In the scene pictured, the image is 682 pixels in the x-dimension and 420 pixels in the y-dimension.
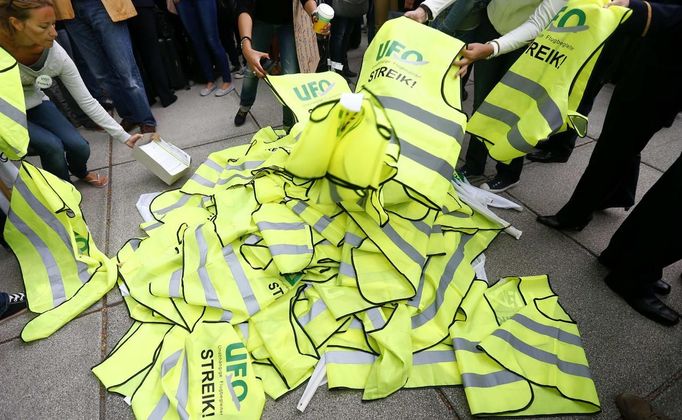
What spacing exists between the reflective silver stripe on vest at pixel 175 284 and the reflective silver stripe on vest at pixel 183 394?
1.15 feet

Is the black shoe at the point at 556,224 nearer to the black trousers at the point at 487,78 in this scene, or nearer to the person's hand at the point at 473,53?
the black trousers at the point at 487,78

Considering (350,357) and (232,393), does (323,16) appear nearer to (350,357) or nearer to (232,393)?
(350,357)

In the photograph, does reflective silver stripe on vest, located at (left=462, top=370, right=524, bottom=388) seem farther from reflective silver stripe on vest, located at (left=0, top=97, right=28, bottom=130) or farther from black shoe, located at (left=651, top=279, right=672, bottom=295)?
reflective silver stripe on vest, located at (left=0, top=97, right=28, bottom=130)

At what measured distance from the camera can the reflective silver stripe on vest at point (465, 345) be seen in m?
1.79

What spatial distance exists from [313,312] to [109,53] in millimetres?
2839

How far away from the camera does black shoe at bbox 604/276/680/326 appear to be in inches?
78.5

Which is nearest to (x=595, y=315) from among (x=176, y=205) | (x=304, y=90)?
(x=304, y=90)

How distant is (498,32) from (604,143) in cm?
89

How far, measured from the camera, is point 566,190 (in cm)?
293

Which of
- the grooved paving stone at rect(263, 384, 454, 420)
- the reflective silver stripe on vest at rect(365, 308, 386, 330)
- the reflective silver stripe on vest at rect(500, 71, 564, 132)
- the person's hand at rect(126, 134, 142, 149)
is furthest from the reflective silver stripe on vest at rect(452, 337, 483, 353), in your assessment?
the person's hand at rect(126, 134, 142, 149)

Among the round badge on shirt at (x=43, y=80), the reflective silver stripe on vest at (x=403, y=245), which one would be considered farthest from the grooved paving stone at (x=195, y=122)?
the reflective silver stripe on vest at (x=403, y=245)

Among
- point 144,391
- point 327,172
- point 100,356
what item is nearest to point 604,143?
point 327,172

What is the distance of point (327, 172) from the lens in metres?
1.49

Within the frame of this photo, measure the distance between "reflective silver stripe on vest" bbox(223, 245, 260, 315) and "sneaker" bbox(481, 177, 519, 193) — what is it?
1942mm
